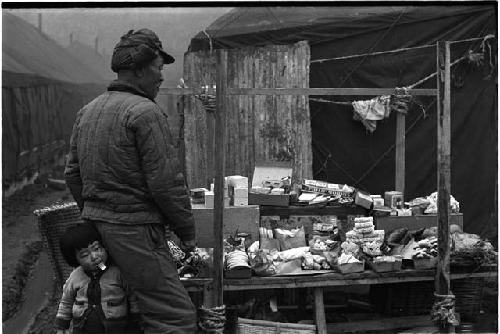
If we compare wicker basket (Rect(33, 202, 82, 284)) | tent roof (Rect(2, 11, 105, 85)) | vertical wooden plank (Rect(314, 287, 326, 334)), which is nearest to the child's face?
→ wicker basket (Rect(33, 202, 82, 284))

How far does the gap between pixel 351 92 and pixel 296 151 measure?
256 centimetres

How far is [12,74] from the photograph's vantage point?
32.4ft

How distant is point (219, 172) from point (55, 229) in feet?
5.76

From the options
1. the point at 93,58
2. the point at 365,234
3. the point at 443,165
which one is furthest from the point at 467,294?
the point at 93,58

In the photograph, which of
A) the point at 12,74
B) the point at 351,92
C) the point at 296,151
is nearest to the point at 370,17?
the point at 296,151

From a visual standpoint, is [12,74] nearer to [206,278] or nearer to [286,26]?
[286,26]

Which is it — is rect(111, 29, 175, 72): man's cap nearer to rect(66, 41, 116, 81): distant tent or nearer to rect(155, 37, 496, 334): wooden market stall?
rect(155, 37, 496, 334): wooden market stall

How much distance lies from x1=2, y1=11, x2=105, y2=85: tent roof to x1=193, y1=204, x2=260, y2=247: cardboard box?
3.17m

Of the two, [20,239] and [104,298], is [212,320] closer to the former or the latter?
[104,298]

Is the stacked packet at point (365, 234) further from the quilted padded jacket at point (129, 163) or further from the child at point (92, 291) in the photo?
the child at point (92, 291)

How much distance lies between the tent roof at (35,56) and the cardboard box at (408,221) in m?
4.18

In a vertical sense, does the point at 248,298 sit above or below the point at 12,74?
below

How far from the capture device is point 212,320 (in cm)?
573

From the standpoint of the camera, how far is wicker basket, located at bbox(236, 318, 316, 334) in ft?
19.8
